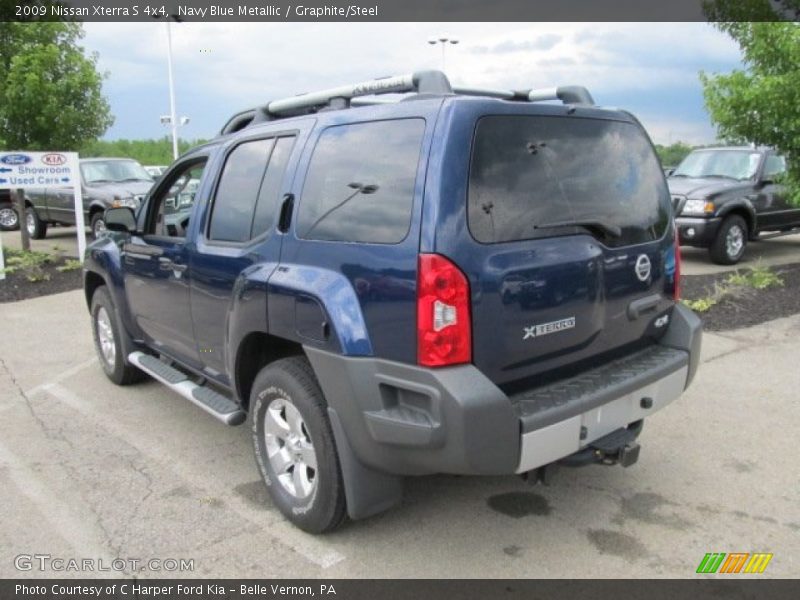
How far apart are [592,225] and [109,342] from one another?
414cm

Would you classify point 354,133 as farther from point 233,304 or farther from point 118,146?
point 118,146

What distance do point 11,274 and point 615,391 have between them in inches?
399

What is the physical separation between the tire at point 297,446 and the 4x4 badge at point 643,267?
5.42ft

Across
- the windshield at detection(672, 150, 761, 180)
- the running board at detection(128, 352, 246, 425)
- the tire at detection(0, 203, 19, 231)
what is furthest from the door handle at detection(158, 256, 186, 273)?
the tire at detection(0, 203, 19, 231)

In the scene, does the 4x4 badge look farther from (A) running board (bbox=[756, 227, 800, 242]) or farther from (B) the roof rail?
(A) running board (bbox=[756, 227, 800, 242])

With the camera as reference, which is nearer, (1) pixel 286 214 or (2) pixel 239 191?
(1) pixel 286 214

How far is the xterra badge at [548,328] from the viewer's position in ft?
9.38

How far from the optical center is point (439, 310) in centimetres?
263

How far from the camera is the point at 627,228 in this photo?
338cm

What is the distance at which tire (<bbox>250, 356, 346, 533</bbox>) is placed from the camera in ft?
9.95

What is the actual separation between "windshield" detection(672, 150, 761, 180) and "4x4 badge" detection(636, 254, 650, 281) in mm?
9089

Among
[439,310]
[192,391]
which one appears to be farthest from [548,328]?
[192,391]

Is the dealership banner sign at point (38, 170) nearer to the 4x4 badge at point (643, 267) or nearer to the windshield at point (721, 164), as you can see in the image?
the 4x4 badge at point (643, 267)
